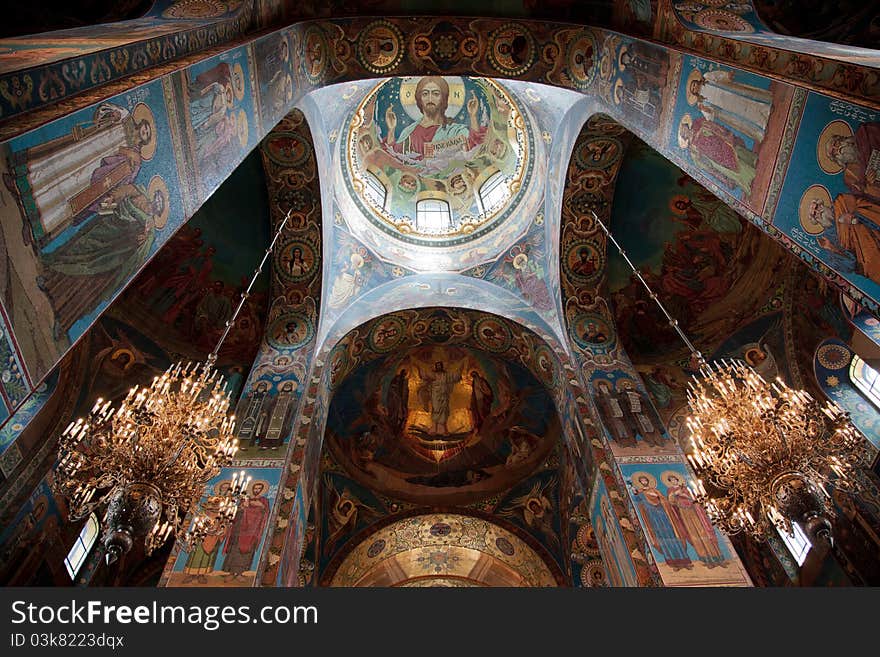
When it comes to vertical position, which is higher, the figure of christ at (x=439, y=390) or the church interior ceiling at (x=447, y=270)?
the church interior ceiling at (x=447, y=270)

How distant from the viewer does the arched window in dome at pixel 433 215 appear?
12.9m

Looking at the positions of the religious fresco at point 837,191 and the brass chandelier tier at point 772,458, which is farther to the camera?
the brass chandelier tier at point 772,458

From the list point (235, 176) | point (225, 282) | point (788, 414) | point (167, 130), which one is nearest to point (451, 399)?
point (225, 282)

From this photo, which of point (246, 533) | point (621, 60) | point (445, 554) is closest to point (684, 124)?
point (621, 60)

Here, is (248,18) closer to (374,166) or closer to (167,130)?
(167,130)

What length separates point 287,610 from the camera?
3117 mm

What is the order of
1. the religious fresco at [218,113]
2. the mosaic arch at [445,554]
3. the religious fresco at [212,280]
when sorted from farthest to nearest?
the mosaic arch at [445,554] → the religious fresco at [212,280] → the religious fresco at [218,113]

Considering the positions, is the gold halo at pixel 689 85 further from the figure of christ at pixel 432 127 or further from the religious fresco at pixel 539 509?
the religious fresco at pixel 539 509

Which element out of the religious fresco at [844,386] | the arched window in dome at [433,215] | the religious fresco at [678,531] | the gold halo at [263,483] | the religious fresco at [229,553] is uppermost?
the arched window in dome at [433,215]

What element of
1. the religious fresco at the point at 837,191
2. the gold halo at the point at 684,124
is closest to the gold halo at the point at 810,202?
the religious fresco at the point at 837,191

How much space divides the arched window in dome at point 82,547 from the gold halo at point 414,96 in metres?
10.6

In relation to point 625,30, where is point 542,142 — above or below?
below

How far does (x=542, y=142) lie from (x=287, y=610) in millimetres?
10499

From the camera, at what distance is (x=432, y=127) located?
13.4m
